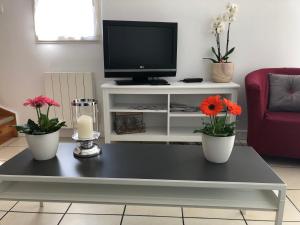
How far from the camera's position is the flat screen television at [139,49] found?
2.69 metres

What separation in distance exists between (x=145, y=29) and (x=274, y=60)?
4.86 feet

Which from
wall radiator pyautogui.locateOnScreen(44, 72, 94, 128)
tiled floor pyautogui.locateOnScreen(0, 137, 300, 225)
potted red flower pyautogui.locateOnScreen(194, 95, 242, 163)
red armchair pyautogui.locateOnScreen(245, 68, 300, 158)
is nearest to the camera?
potted red flower pyautogui.locateOnScreen(194, 95, 242, 163)

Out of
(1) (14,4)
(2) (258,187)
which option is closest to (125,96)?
(1) (14,4)

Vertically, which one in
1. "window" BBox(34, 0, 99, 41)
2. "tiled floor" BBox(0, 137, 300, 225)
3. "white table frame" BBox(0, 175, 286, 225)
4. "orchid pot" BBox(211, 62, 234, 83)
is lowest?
"tiled floor" BBox(0, 137, 300, 225)

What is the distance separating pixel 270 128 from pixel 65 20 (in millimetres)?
2405

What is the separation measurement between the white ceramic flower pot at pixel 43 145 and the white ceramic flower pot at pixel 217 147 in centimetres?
81

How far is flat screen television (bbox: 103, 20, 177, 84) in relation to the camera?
8.81 ft

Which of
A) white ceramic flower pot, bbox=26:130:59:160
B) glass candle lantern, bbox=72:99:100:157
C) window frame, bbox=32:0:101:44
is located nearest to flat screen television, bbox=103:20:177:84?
window frame, bbox=32:0:101:44

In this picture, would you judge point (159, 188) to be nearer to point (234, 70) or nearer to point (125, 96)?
point (125, 96)

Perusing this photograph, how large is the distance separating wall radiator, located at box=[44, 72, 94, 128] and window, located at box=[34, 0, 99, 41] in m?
0.41

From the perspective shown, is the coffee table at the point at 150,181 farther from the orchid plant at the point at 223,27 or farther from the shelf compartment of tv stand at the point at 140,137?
the orchid plant at the point at 223,27

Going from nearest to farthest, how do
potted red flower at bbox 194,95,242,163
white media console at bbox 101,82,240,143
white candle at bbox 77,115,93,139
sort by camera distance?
potted red flower at bbox 194,95,242,163
white candle at bbox 77,115,93,139
white media console at bbox 101,82,240,143

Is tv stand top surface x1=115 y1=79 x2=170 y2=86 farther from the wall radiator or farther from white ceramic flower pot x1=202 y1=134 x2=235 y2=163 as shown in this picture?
white ceramic flower pot x1=202 y1=134 x2=235 y2=163

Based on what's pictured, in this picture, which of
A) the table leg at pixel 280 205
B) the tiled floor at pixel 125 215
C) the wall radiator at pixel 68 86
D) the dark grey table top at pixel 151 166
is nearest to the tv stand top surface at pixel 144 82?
the wall radiator at pixel 68 86
